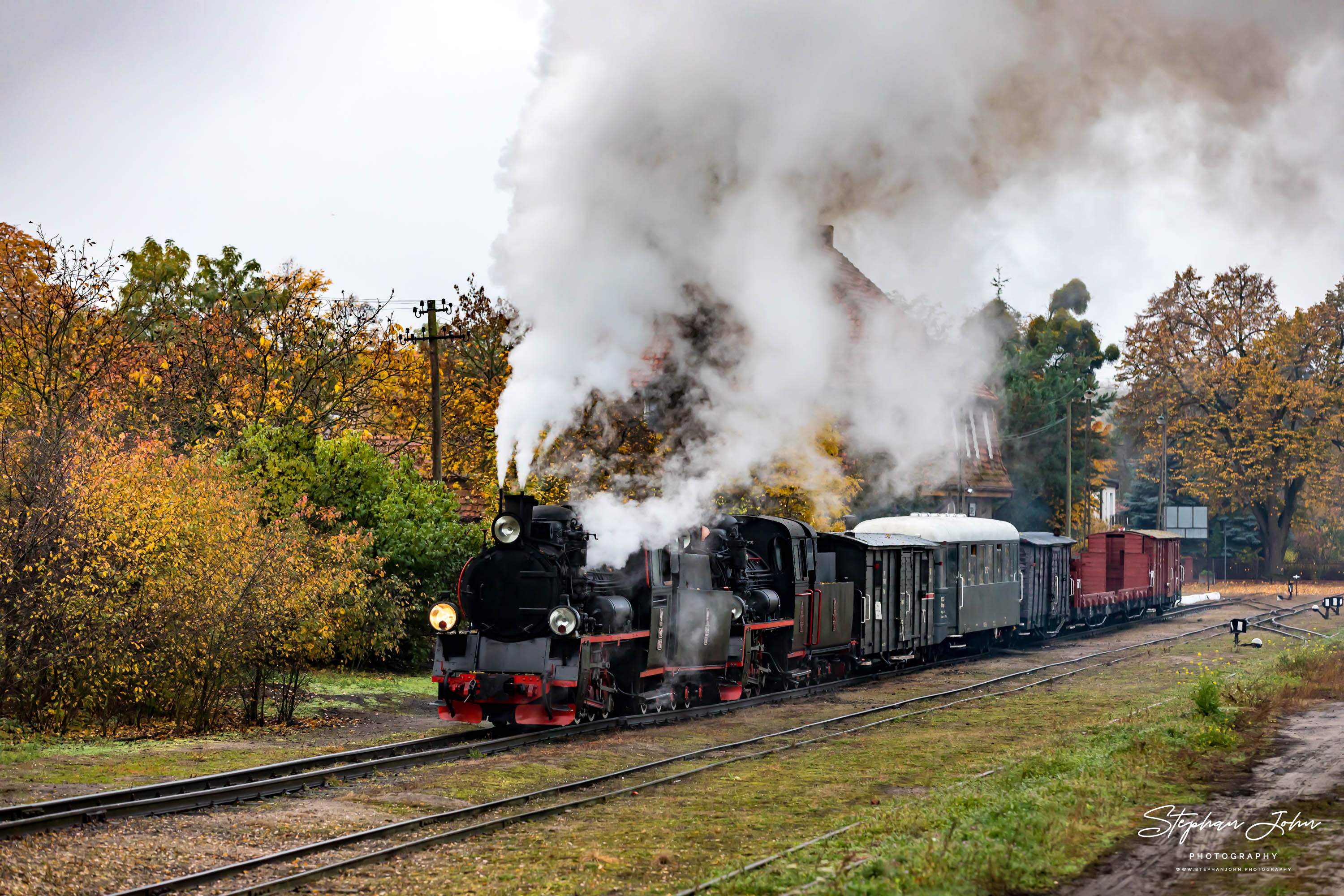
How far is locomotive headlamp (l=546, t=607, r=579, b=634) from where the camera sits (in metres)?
15.9

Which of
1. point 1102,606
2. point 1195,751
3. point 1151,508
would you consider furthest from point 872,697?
point 1151,508

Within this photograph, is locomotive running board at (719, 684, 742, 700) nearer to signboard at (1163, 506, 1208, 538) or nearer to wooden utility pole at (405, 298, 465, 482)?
wooden utility pole at (405, 298, 465, 482)

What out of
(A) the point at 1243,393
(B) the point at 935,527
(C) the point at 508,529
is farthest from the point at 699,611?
(A) the point at 1243,393

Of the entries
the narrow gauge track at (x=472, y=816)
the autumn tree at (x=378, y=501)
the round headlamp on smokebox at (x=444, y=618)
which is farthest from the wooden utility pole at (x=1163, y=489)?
the round headlamp on smokebox at (x=444, y=618)

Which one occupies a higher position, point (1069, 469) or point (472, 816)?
point (1069, 469)

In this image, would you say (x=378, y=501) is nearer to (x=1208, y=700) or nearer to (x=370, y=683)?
(x=370, y=683)

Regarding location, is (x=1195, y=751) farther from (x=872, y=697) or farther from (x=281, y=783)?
(x=281, y=783)

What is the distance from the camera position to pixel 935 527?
Result: 96.1ft

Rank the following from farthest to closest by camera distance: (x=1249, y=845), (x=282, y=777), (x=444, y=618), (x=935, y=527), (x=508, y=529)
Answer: (x=935, y=527)
(x=444, y=618)
(x=508, y=529)
(x=282, y=777)
(x=1249, y=845)

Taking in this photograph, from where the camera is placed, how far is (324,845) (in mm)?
10461

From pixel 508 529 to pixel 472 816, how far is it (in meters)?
4.99

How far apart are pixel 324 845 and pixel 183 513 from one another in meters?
8.63

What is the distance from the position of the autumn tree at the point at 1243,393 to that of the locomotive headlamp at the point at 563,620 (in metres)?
53.6

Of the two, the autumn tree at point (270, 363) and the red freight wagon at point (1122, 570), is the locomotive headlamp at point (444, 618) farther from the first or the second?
the red freight wagon at point (1122, 570)
